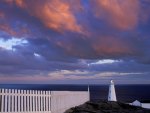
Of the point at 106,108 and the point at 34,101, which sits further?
the point at 106,108

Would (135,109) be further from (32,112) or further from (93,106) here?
(32,112)

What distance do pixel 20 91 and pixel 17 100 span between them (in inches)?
18.3

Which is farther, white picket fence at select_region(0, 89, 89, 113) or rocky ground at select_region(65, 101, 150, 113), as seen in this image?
rocky ground at select_region(65, 101, 150, 113)

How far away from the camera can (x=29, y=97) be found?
17.2 meters

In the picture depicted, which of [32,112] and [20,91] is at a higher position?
[20,91]

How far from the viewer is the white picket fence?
16184 millimetres

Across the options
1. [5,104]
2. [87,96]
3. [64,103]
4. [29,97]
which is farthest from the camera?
[87,96]

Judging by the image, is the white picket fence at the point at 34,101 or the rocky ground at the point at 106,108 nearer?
the white picket fence at the point at 34,101

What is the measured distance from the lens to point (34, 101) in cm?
1744

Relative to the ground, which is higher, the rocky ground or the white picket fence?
the white picket fence

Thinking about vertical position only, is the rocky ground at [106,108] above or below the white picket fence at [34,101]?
below

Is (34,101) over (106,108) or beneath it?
over

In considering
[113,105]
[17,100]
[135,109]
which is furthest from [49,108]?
[135,109]

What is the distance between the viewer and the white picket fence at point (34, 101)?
16.2 meters
